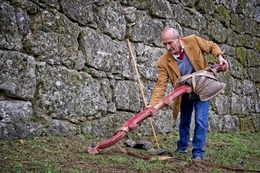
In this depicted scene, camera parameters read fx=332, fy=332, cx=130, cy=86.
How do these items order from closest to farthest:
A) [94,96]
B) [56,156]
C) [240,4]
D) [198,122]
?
[56,156]
[198,122]
[94,96]
[240,4]

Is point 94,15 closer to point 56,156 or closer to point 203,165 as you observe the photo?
point 56,156

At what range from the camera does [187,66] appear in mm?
3625

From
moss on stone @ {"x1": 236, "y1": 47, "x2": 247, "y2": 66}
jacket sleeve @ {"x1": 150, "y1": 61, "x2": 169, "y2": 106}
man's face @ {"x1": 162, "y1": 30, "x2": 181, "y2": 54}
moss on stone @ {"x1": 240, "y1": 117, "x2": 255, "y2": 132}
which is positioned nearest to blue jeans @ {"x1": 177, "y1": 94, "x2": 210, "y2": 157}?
jacket sleeve @ {"x1": 150, "y1": 61, "x2": 169, "y2": 106}

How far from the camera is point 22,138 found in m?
3.47

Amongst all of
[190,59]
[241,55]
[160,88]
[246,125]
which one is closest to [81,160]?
[160,88]

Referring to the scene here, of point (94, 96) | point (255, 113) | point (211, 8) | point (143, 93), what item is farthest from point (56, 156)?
point (255, 113)

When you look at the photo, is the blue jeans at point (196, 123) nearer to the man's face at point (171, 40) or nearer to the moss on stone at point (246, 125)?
the man's face at point (171, 40)

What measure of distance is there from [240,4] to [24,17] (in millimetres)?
5128

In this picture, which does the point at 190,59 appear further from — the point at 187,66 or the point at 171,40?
the point at 171,40

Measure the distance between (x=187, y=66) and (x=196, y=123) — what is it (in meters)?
0.63

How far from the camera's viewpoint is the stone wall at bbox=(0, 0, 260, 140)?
346 centimetres

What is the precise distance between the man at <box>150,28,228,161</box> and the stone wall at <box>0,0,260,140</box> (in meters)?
0.92

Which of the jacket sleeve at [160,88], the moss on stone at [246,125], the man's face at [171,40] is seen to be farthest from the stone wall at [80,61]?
the moss on stone at [246,125]

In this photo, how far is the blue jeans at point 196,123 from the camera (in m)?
3.41
